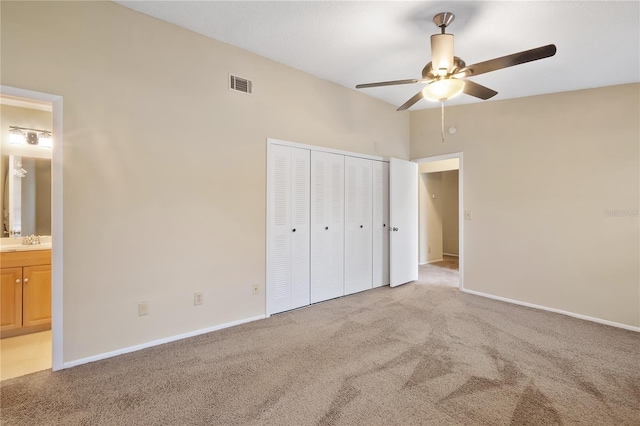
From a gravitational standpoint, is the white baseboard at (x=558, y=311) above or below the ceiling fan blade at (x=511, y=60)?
below

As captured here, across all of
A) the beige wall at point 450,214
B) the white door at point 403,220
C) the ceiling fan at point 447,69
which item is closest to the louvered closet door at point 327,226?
the white door at point 403,220

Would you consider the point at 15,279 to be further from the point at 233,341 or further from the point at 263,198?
the point at 263,198

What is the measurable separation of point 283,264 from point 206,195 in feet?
3.86

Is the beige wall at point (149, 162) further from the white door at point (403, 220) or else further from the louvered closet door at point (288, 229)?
the white door at point (403, 220)

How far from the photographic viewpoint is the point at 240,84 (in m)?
3.13

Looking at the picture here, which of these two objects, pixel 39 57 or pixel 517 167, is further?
pixel 517 167

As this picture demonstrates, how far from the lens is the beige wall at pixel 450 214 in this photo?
7.54 meters

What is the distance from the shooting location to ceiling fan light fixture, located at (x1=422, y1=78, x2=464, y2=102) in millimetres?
2316

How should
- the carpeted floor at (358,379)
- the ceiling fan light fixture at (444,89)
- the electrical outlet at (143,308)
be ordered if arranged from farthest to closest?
the electrical outlet at (143,308), the ceiling fan light fixture at (444,89), the carpeted floor at (358,379)

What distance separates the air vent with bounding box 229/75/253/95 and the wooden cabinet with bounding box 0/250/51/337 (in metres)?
2.51

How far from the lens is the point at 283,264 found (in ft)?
11.4

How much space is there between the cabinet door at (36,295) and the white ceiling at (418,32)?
2659 millimetres

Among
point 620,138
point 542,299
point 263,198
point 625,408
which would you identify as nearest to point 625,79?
point 620,138

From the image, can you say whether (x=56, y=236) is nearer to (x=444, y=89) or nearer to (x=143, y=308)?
(x=143, y=308)
